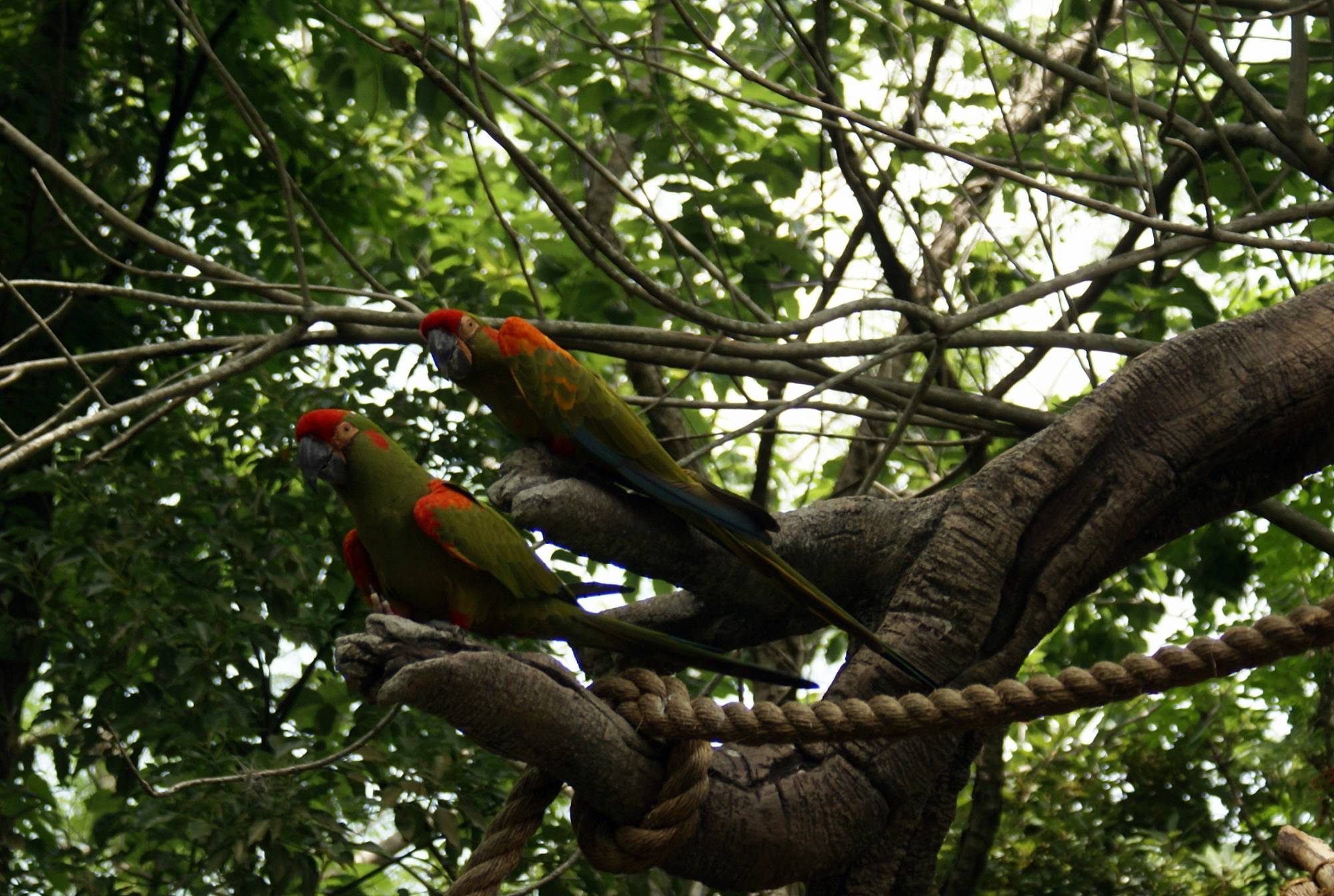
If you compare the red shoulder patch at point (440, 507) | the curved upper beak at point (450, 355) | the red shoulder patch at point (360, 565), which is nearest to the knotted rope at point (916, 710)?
the red shoulder patch at point (440, 507)

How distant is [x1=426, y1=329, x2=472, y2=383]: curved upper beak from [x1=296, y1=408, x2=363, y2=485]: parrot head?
9.2 inches

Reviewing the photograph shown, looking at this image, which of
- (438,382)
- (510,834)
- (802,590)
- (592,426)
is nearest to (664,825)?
(510,834)

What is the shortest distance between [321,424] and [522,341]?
431 mm

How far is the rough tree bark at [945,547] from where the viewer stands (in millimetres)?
1874

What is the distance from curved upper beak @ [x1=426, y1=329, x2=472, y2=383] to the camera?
2.62 meters

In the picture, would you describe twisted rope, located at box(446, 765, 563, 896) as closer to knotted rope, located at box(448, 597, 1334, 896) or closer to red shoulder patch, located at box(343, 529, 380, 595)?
knotted rope, located at box(448, 597, 1334, 896)

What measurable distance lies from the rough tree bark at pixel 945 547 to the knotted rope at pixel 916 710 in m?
0.11

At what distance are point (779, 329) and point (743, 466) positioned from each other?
15.4 ft

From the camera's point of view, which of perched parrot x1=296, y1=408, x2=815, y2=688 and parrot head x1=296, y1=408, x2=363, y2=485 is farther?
parrot head x1=296, y1=408, x2=363, y2=485

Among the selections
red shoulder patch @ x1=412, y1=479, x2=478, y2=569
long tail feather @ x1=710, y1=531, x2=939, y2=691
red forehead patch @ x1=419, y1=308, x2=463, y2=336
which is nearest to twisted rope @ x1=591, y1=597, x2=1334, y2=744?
long tail feather @ x1=710, y1=531, x2=939, y2=691

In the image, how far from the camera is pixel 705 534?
84.1 inches

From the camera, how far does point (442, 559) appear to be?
2270 mm

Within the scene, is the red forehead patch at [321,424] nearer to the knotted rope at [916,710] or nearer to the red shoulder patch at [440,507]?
the red shoulder patch at [440,507]

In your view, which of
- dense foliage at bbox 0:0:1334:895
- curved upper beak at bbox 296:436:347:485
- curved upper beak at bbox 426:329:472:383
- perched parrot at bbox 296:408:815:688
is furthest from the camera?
dense foliage at bbox 0:0:1334:895
